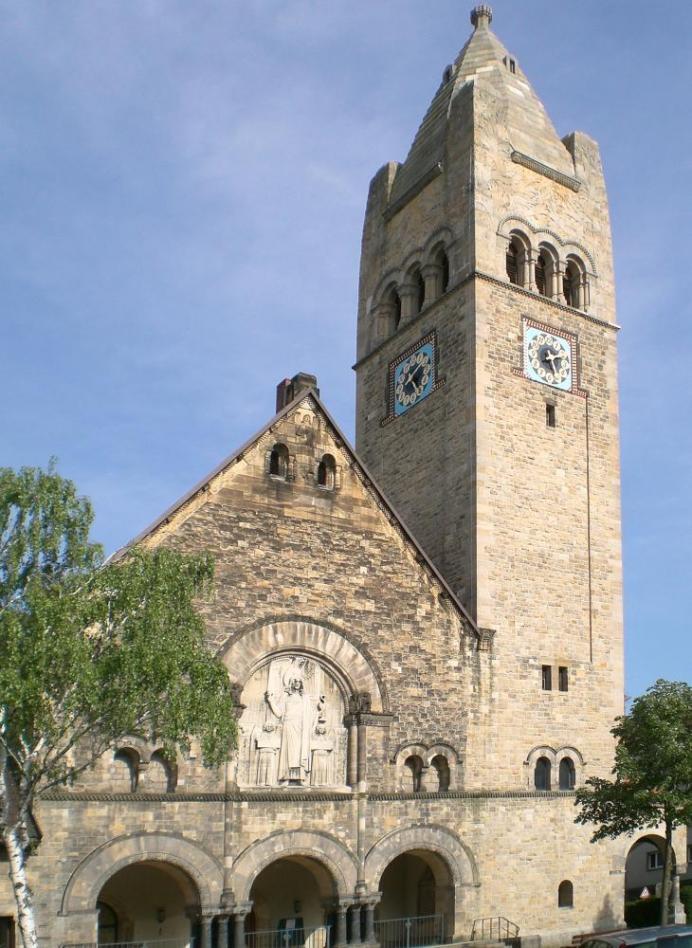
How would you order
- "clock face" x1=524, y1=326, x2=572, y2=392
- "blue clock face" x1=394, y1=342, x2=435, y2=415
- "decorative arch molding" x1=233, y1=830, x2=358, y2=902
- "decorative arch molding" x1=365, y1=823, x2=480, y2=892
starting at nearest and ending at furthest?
"decorative arch molding" x1=233, y1=830, x2=358, y2=902 → "decorative arch molding" x1=365, y1=823, x2=480, y2=892 → "clock face" x1=524, y1=326, x2=572, y2=392 → "blue clock face" x1=394, y1=342, x2=435, y2=415

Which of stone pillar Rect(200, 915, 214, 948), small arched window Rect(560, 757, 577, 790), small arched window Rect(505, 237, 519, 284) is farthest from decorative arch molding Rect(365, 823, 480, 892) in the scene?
small arched window Rect(505, 237, 519, 284)

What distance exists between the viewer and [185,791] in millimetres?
24188

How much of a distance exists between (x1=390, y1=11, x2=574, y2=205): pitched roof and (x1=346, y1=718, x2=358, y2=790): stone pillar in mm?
20750

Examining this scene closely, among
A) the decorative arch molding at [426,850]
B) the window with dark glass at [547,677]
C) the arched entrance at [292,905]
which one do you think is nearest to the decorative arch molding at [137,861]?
the arched entrance at [292,905]

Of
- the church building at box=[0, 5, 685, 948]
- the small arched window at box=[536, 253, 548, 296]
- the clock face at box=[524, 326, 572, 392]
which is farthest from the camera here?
the small arched window at box=[536, 253, 548, 296]

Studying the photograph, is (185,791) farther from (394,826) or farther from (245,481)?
(245,481)

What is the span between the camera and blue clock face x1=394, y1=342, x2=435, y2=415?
36250 mm

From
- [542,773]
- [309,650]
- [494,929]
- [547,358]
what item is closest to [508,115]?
[547,358]

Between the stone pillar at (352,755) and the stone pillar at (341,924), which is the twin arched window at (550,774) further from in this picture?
the stone pillar at (341,924)

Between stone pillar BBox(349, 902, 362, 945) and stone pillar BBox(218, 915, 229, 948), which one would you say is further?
stone pillar BBox(349, 902, 362, 945)

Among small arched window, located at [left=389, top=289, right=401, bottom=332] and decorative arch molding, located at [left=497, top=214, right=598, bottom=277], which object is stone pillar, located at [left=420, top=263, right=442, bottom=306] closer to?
small arched window, located at [left=389, top=289, right=401, bottom=332]

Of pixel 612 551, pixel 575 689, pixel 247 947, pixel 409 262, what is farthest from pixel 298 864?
pixel 409 262

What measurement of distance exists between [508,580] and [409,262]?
1318 centimetres

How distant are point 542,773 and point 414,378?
13.9 metres
